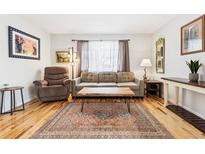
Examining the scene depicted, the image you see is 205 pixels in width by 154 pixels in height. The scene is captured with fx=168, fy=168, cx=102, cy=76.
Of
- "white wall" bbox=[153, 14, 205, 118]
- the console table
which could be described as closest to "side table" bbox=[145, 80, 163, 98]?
"white wall" bbox=[153, 14, 205, 118]

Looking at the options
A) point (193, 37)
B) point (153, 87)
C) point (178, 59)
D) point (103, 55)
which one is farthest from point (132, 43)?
point (193, 37)

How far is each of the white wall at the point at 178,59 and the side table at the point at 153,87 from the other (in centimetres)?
52

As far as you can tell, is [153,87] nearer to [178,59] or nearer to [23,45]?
[178,59]

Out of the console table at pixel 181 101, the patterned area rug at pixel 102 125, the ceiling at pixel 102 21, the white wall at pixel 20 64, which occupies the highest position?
the ceiling at pixel 102 21

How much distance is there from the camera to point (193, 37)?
346cm

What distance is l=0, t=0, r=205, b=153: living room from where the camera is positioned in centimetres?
276

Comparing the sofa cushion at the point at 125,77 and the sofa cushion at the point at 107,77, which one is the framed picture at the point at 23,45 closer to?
the sofa cushion at the point at 107,77

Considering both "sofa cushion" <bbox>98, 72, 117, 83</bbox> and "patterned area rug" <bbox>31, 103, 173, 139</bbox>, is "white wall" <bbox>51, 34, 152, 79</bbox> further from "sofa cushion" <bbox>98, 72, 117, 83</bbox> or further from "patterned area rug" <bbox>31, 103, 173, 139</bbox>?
"patterned area rug" <bbox>31, 103, 173, 139</bbox>

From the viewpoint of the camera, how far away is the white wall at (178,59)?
326cm

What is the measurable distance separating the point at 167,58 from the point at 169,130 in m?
2.76

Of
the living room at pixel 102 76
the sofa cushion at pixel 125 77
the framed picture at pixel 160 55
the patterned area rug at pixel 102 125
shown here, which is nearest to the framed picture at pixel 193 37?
the living room at pixel 102 76
